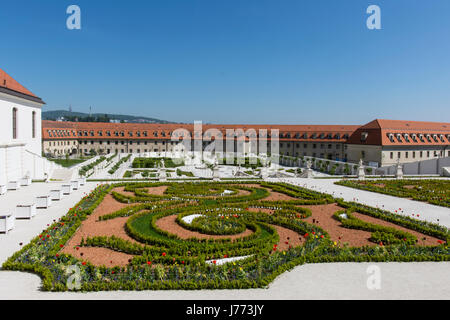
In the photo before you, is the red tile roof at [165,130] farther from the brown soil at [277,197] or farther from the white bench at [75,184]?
the brown soil at [277,197]

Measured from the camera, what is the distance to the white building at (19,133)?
29.8 metres

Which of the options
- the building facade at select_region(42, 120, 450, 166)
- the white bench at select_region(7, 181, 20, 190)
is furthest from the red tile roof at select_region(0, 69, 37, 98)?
the building facade at select_region(42, 120, 450, 166)

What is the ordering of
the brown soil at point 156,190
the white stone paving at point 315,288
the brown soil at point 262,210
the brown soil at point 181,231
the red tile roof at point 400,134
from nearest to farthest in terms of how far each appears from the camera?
the white stone paving at point 315,288, the brown soil at point 181,231, the brown soil at point 262,210, the brown soil at point 156,190, the red tile roof at point 400,134

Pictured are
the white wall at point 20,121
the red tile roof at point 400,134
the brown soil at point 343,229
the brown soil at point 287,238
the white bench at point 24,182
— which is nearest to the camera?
the brown soil at point 287,238

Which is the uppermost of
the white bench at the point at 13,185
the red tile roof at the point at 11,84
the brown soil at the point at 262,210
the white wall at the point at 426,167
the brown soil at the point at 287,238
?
the red tile roof at the point at 11,84

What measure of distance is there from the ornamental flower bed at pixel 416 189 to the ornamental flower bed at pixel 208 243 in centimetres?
611

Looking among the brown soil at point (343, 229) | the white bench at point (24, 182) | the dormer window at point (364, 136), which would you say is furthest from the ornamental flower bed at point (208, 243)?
the dormer window at point (364, 136)

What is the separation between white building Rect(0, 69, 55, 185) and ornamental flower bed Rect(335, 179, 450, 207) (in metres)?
29.2

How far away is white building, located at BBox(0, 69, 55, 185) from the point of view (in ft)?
97.6

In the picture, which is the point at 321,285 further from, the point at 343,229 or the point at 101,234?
the point at 101,234

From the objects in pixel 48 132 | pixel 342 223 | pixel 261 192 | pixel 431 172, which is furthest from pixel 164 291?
pixel 48 132

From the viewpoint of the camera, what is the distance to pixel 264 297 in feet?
28.0

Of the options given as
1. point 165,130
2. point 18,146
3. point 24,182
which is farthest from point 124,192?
point 165,130

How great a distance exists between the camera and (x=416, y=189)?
1034 inches
